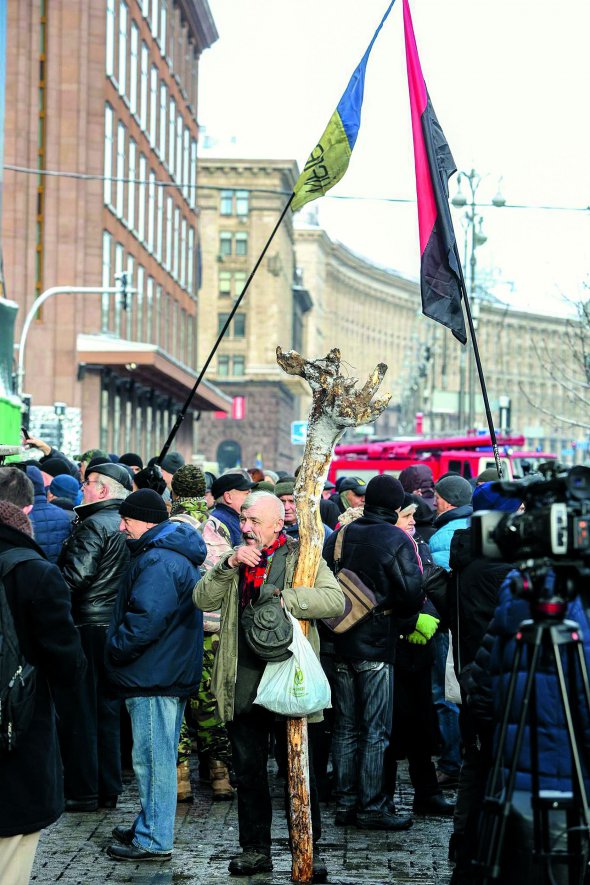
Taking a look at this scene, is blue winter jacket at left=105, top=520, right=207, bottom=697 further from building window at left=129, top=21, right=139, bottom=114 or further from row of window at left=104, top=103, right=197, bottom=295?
building window at left=129, top=21, right=139, bottom=114

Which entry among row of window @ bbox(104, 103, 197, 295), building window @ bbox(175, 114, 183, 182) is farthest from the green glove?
building window @ bbox(175, 114, 183, 182)

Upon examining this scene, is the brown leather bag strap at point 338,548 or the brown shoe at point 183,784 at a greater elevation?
the brown leather bag strap at point 338,548

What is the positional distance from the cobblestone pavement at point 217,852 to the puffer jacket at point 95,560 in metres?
1.23

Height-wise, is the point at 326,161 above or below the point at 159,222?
below

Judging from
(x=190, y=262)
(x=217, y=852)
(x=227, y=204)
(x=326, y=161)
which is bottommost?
(x=217, y=852)

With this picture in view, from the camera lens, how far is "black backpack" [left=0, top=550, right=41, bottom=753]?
5578 millimetres

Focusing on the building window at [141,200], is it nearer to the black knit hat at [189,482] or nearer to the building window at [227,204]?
the black knit hat at [189,482]

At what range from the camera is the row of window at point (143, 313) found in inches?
1720

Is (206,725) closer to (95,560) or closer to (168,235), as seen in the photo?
(95,560)

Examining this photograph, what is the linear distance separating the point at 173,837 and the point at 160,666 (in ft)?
3.59

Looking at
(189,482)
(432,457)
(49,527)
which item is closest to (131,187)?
(432,457)

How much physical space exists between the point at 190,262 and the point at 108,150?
22.5 metres

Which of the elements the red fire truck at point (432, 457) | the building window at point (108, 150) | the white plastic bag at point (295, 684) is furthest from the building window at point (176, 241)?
the white plastic bag at point (295, 684)

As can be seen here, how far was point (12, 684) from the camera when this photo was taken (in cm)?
560
